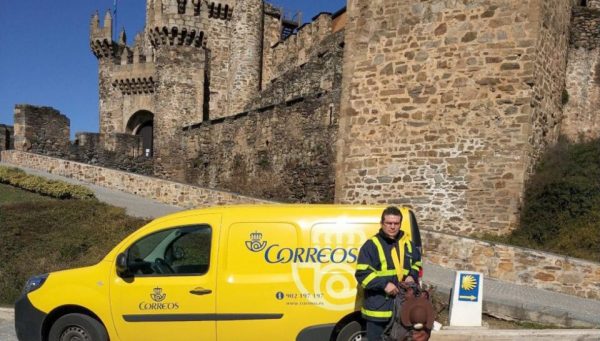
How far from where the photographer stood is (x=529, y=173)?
35.7ft

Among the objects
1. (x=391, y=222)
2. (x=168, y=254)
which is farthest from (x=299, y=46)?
(x=391, y=222)

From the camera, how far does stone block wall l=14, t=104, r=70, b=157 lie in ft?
78.3

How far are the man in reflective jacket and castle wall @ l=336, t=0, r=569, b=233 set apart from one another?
676cm

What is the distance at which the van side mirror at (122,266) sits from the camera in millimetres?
5324

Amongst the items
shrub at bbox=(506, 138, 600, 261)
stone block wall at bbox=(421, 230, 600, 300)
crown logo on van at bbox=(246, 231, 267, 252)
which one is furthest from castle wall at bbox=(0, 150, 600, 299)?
crown logo on van at bbox=(246, 231, 267, 252)

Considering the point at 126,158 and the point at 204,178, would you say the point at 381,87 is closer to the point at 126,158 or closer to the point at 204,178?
the point at 204,178

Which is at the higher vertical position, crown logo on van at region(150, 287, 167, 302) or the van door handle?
the van door handle

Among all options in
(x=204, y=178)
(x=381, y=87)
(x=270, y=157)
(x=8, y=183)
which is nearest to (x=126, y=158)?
(x=204, y=178)

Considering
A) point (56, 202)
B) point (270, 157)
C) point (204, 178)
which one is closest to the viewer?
point (56, 202)

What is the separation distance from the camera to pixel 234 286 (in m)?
5.22

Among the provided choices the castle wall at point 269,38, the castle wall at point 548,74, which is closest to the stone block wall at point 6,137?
the castle wall at point 269,38

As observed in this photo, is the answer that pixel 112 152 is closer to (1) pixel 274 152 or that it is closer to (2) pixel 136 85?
(2) pixel 136 85

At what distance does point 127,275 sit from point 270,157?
15.0 m

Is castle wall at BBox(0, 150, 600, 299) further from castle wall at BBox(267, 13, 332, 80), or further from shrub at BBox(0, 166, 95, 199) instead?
castle wall at BBox(267, 13, 332, 80)
